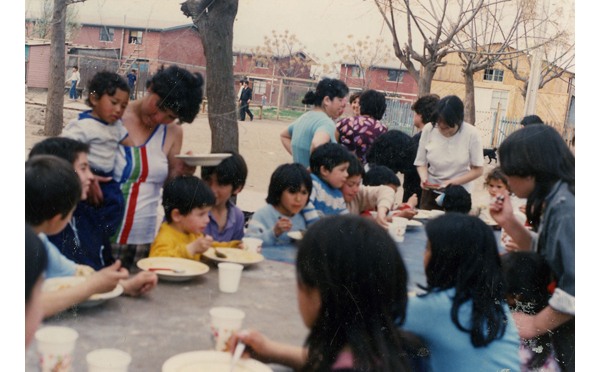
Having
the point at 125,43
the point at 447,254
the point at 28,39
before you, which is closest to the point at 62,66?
the point at 28,39

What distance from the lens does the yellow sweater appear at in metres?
1.77

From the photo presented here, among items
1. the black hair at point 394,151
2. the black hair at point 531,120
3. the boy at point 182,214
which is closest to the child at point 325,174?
the black hair at point 394,151

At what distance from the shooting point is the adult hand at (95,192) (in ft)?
5.50

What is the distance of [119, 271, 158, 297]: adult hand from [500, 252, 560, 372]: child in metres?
1.19

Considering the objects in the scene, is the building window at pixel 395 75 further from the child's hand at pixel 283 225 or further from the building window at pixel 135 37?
the building window at pixel 135 37

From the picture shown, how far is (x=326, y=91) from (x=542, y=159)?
0.87 metres

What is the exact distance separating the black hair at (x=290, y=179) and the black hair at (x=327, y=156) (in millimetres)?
163

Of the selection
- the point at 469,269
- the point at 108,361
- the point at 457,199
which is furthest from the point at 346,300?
the point at 457,199

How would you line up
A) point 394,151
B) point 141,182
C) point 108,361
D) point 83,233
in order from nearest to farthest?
point 108,361 < point 83,233 < point 141,182 < point 394,151

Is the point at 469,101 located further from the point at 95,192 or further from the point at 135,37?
the point at 95,192

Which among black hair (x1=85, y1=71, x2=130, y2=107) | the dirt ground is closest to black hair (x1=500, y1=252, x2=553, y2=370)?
the dirt ground

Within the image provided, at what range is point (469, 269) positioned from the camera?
148 centimetres

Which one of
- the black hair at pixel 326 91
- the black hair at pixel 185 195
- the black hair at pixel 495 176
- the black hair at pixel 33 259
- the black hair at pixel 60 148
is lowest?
the black hair at pixel 33 259

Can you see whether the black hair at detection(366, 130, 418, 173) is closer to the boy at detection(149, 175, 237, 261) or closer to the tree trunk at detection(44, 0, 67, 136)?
the boy at detection(149, 175, 237, 261)
